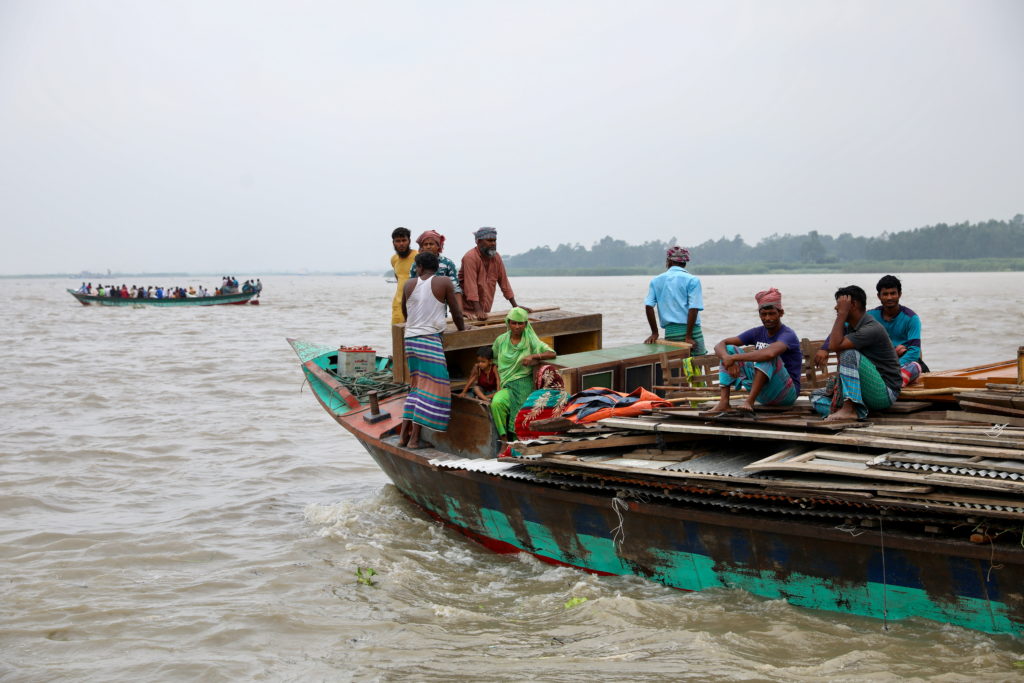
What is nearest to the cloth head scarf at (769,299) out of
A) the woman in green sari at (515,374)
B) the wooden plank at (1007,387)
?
the wooden plank at (1007,387)

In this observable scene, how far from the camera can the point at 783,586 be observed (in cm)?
434

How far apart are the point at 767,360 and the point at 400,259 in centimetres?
389

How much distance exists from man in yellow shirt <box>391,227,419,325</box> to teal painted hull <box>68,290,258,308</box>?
120 feet

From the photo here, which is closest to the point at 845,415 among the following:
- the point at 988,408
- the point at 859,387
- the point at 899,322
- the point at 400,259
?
the point at 859,387

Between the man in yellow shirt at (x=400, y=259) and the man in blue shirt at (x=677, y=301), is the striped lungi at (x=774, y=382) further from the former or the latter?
the man in yellow shirt at (x=400, y=259)

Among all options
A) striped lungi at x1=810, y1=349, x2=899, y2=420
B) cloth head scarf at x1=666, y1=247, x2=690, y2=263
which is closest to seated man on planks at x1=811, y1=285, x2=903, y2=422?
striped lungi at x1=810, y1=349, x2=899, y2=420

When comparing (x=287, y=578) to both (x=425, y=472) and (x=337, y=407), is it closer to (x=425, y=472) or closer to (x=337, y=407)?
(x=425, y=472)

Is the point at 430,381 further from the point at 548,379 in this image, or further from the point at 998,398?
the point at 998,398

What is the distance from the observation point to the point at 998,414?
4.47m

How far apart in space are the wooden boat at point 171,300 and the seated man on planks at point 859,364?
40.4 metres

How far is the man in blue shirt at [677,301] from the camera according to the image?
24.0 feet

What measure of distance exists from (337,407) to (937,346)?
56.4 feet

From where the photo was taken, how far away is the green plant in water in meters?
5.83

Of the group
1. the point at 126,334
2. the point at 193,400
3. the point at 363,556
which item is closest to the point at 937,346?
the point at 193,400
